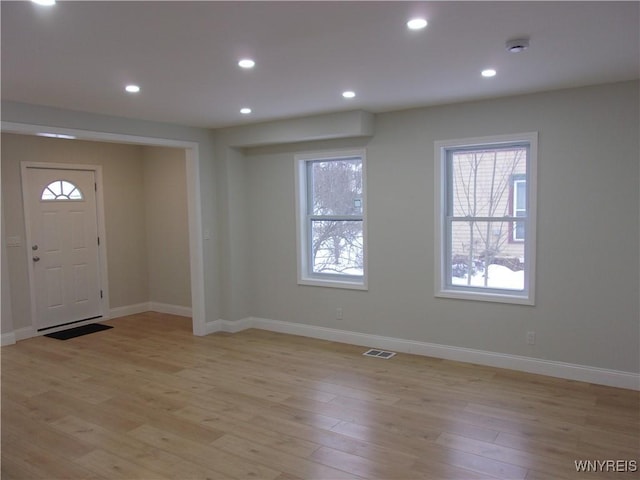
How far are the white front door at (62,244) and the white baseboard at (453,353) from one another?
1.97 metres

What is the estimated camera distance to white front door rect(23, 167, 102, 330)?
5.93 m

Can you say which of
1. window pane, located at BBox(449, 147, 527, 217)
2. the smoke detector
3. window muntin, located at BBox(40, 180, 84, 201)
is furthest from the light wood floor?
the smoke detector

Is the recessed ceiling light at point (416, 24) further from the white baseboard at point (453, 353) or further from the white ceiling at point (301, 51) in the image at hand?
the white baseboard at point (453, 353)

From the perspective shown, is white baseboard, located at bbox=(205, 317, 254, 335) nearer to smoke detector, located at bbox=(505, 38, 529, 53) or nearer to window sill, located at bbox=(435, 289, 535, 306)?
window sill, located at bbox=(435, 289, 535, 306)

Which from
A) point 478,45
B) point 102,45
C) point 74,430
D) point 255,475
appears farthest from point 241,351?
point 478,45

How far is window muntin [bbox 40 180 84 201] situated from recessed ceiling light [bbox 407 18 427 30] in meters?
5.28

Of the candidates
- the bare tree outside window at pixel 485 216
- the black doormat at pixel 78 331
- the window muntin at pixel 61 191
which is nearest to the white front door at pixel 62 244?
the window muntin at pixel 61 191

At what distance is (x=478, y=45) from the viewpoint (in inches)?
110

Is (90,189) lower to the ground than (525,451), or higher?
higher

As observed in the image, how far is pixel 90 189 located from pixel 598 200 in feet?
19.7

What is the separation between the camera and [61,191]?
20.4ft

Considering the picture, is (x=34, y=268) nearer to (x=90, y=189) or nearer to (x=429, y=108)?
(x=90, y=189)

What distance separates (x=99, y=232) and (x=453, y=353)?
16.2 feet

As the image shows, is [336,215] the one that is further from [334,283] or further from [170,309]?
[170,309]
